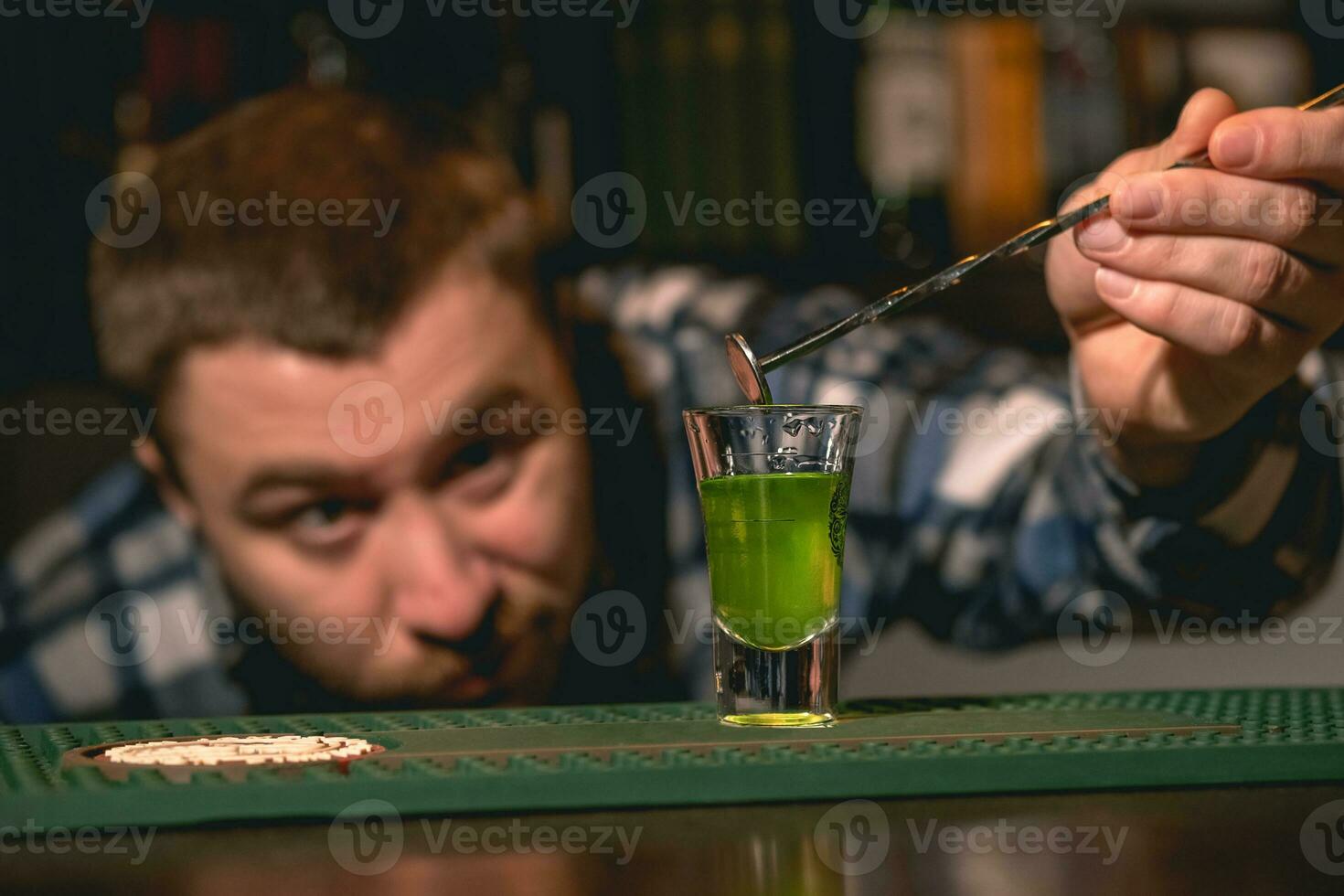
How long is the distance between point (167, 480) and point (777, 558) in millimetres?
1352

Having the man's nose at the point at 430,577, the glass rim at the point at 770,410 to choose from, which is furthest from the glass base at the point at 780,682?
the man's nose at the point at 430,577

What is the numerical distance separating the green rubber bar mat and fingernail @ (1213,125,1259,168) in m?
0.35

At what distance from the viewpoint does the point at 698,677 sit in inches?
77.9

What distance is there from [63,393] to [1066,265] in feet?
5.28

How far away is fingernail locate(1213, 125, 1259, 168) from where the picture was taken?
87 cm

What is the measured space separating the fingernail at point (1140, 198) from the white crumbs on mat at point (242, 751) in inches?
22.5

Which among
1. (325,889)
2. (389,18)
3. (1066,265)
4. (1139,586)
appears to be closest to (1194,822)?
(325,889)

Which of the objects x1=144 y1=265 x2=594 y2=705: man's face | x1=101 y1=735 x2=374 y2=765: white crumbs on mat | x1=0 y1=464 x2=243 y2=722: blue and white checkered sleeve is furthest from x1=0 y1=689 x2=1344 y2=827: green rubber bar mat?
x1=0 y1=464 x2=243 y2=722: blue and white checkered sleeve

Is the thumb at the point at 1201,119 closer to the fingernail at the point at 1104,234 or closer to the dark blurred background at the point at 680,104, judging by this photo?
the fingernail at the point at 1104,234

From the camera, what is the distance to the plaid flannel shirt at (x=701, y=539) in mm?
1787

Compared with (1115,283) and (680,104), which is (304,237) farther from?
(1115,283)

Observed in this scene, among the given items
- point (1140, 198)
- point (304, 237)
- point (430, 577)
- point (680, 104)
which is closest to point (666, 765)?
point (1140, 198)

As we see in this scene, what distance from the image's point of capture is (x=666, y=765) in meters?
0.66

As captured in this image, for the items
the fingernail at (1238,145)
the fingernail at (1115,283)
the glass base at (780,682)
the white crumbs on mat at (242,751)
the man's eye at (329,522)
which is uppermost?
the fingernail at (1238,145)
